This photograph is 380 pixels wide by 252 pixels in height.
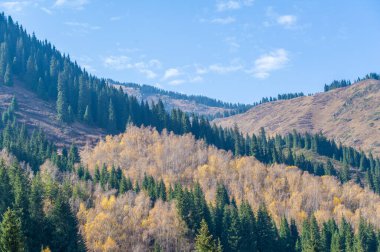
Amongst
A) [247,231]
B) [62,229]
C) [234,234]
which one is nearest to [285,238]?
[247,231]

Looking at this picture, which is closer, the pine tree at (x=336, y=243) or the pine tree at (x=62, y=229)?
the pine tree at (x=62, y=229)

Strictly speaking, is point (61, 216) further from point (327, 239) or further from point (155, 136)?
point (155, 136)

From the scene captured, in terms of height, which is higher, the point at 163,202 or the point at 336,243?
the point at 163,202

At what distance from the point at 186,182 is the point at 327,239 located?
5350cm

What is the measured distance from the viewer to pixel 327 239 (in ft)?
432

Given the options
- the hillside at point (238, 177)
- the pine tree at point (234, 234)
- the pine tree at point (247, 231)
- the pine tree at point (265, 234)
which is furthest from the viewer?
the hillside at point (238, 177)

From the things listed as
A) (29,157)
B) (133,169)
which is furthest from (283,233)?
(29,157)

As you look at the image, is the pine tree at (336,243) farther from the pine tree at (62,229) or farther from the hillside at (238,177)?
the pine tree at (62,229)

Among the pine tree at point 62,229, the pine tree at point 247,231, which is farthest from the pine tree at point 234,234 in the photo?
the pine tree at point 62,229

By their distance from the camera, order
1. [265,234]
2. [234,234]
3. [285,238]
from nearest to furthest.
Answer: [234,234] < [265,234] < [285,238]

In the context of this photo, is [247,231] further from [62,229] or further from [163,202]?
[62,229]

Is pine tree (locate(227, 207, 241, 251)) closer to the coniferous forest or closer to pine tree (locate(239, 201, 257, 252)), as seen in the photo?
the coniferous forest

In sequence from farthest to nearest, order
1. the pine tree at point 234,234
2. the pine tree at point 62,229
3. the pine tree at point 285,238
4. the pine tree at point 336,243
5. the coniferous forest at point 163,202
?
the pine tree at point 285,238 → the pine tree at point 336,243 → the pine tree at point 234,234 → the coniferous forest at point 163,202 → the pine tree at point 62,229

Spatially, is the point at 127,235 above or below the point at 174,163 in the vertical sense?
below
